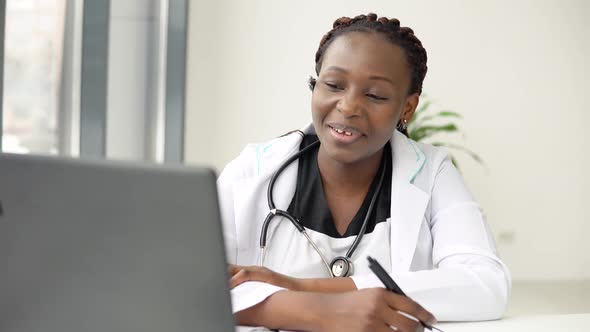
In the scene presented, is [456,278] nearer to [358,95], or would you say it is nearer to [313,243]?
[313,243]

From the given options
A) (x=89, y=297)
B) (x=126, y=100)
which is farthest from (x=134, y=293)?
(x=126, y=100)

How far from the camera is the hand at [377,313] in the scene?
98cm

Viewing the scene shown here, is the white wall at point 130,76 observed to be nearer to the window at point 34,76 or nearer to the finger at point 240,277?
the window at point 34,76

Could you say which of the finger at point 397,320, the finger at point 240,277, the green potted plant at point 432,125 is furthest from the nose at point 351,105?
the green potted plant at point 432,125

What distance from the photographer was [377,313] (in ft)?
3.21

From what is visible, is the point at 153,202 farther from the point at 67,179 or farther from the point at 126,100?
the point at 126,100

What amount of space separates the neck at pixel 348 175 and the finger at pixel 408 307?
0.51m

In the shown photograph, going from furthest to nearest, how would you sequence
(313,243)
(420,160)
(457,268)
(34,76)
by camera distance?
(34,76)
(420,160)
(313,243)
(457,268)

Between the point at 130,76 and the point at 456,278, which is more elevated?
the point at 130,76

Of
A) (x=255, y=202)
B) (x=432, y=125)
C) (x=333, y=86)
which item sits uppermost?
(x=333, y=86)

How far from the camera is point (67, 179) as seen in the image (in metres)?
0.66

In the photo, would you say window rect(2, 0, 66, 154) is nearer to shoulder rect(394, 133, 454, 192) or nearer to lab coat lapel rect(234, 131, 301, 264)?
lab coat lapel rect(234, 131, 301, 264)

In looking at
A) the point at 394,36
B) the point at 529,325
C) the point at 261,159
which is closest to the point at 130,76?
the point at 261,159

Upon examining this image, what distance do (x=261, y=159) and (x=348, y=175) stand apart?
16cm
